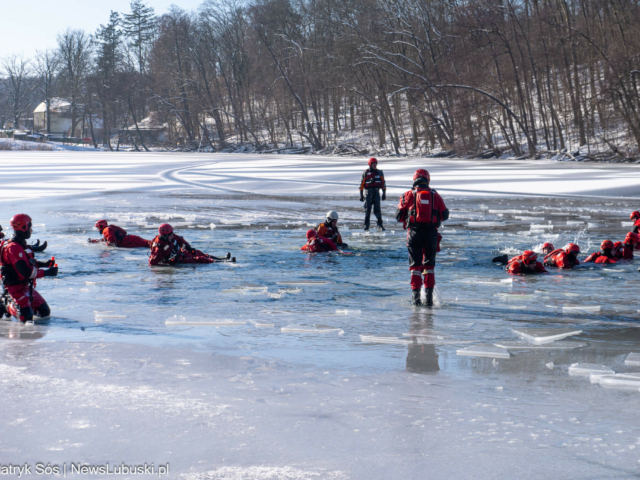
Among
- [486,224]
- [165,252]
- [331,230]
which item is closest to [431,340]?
[165,252]

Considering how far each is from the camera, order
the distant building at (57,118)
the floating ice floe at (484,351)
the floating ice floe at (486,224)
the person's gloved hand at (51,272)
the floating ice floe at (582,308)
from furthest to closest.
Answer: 1. the distant building at (57,118)
2. the floating ice floe at (486,224)
3. the floating ice floe at (582,308)
4. the person's gloved hand at (51,272)
5. the floating ice floe at (484,351)

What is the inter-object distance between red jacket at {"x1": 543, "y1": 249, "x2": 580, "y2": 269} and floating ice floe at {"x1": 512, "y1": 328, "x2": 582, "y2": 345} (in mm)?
3518

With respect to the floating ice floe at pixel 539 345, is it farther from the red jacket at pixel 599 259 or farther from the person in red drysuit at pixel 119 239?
the person in red drysuit at pixel 119 239

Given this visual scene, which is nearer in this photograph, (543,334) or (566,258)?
(543,334)

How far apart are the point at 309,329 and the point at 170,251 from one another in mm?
4241

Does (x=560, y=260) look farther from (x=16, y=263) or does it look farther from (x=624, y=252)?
(x=16, y=263)

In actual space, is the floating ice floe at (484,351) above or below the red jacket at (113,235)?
below

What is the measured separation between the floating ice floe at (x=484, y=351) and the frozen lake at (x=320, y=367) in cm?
3

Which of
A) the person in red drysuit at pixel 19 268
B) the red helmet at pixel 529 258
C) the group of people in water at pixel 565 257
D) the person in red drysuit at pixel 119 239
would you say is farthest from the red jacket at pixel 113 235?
the red helmet at pixel 529 258

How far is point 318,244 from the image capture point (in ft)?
35.3

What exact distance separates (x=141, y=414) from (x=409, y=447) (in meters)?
1.52

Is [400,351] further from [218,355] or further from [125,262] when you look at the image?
[125,262]

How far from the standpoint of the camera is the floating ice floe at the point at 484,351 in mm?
5180

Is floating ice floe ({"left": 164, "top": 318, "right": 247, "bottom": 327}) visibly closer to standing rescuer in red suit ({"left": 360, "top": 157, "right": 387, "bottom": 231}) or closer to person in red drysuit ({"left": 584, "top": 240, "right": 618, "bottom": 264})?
person in red drysuit ({"left": 584, "top": 240, "right": 618, "bottom": 264})
